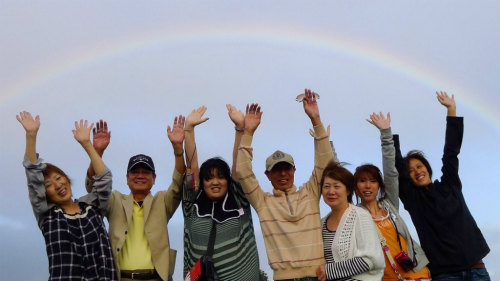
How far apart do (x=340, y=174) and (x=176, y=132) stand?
233 centimetres

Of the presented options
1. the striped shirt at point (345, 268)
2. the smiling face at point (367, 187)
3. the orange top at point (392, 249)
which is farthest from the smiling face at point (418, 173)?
the striped shirt at point (345, 268)

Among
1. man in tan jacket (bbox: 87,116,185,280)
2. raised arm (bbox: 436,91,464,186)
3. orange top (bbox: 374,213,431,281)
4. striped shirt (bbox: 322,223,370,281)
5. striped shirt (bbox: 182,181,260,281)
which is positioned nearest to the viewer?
striped shirt (bbox: 322,223,370,281)

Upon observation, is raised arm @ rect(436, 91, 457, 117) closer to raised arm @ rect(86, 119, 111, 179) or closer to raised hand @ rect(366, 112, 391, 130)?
raised hand @ rect(366, 112, 391, 130)

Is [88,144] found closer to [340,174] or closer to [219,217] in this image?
[219,217]

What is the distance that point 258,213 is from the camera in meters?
6.88

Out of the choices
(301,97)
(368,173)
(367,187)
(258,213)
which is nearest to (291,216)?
(258,213)

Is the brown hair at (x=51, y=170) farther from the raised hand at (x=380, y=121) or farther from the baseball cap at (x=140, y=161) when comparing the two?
the raised hand at (x=380, y=121)

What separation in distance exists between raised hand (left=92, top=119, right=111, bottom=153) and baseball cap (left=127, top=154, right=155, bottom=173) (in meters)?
0.59

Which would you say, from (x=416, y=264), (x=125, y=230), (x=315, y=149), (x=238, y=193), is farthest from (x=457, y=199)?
(x=125, y=230)

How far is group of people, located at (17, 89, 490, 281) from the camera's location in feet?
20.9

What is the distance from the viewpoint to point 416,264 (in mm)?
6777

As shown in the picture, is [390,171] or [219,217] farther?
[390,171]

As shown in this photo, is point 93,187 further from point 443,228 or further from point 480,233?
point 480,233

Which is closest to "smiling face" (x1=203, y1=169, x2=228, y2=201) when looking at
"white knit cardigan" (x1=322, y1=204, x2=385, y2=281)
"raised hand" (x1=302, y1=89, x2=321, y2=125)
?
"raised hand" (x1=302, y1=89, x2=321, y2=125)
